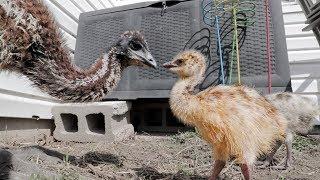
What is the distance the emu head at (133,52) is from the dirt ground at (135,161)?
96 centimetres

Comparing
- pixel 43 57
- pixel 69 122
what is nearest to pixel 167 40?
pixel 69 122

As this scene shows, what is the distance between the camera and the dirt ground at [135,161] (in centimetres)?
295

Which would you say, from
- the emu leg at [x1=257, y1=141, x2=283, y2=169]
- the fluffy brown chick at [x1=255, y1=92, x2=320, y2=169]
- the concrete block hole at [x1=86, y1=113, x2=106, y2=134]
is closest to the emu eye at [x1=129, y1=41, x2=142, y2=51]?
the fluffy brown chick at [x1=255, y1=92, x2=320, y2=169]

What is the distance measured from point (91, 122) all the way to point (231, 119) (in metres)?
3.08

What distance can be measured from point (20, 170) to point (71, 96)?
2.22ft

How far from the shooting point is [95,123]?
5.79 m

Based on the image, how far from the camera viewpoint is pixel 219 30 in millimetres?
5574

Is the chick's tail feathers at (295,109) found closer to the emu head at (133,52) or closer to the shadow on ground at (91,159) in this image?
the emu head at (133,52)

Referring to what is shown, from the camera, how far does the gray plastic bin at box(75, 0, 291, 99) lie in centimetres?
526

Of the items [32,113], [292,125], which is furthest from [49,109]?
[292,125]

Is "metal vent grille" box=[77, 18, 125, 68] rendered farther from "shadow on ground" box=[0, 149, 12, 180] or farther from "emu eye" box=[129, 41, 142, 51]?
"shadow on ground" box=[0, 149, 12, 180]

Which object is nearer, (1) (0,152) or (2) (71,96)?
(1) (0,152)

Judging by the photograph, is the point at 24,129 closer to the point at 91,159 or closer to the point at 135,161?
the point at 91,159

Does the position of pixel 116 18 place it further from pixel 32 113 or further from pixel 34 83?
pixel 34 83
